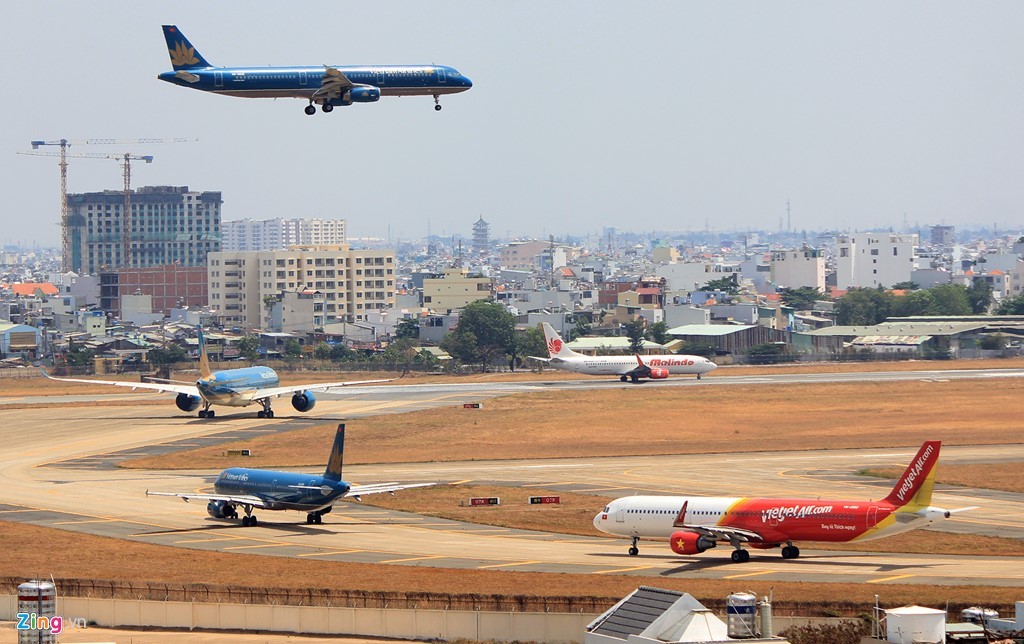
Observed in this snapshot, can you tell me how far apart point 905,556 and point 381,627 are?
98.1 feet

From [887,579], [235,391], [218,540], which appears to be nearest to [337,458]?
[218,540]

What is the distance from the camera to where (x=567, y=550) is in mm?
75438

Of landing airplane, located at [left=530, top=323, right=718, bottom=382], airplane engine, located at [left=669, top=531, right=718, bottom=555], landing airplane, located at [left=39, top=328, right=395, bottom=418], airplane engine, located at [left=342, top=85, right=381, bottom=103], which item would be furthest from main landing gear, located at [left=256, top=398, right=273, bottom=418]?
airplane engine, located at [left=669, top=531, right=718, bottom=555]

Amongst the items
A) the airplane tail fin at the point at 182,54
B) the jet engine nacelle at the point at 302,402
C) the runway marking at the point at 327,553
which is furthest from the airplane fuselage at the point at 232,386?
the runway marking at the point at 327,553

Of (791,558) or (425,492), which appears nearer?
(791,558)

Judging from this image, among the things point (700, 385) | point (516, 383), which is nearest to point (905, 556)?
point (700, 385)

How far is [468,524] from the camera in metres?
84.8

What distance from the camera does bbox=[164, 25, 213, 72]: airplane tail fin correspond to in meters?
91.5

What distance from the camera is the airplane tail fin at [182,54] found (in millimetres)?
91500

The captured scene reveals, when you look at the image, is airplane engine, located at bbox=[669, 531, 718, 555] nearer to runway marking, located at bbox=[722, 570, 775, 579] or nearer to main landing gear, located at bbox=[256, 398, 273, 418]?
runway marking, located at bbox=[722, 570, 775, 579]

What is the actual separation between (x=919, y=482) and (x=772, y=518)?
7.38m

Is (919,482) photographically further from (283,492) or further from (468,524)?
(283,492)

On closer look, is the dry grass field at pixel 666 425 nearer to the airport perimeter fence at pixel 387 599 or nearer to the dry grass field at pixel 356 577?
the dry grass field at pixel 356 577

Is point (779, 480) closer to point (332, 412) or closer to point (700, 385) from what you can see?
point (332, 412)
